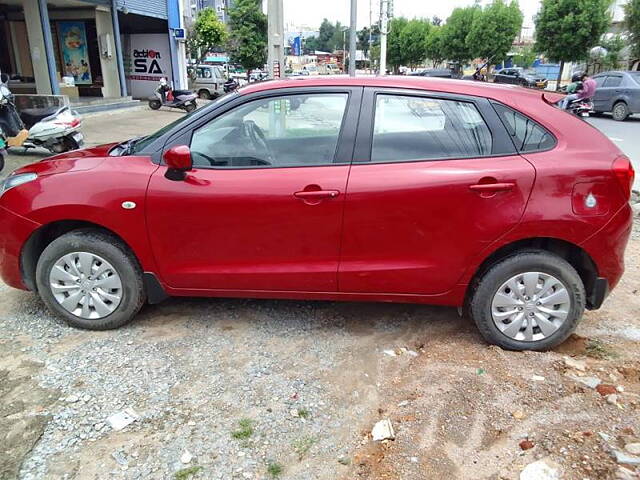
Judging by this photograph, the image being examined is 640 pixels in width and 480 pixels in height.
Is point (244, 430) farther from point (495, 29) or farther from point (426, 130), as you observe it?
point (495, 29)

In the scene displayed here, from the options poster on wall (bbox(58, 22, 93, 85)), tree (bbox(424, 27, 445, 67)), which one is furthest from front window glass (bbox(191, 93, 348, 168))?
tree (bbox(424, 27, 445, 67))

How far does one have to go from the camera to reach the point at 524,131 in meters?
3.21

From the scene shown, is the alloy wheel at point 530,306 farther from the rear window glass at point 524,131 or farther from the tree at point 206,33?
the tree at point 206,33

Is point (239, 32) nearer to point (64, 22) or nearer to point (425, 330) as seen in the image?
point (64, 22)

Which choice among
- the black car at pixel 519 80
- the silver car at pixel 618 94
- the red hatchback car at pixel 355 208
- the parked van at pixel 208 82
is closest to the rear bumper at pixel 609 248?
the red hatchback car at pixel 355 208

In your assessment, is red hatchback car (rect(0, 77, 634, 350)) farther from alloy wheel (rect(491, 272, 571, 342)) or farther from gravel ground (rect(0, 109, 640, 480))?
gravel ground (rect(0, 109, 640, 480))

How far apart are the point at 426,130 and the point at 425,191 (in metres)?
0.43

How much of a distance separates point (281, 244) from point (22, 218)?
1.74m

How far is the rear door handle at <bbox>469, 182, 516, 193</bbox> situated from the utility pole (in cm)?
653

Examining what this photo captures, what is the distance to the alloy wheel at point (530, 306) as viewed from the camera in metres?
3.24

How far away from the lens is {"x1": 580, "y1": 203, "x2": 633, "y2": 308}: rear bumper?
10.4 feet

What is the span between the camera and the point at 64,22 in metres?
20.0

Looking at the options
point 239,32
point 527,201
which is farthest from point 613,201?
point 239,32

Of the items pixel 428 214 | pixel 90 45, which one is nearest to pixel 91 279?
pixel 428 214
